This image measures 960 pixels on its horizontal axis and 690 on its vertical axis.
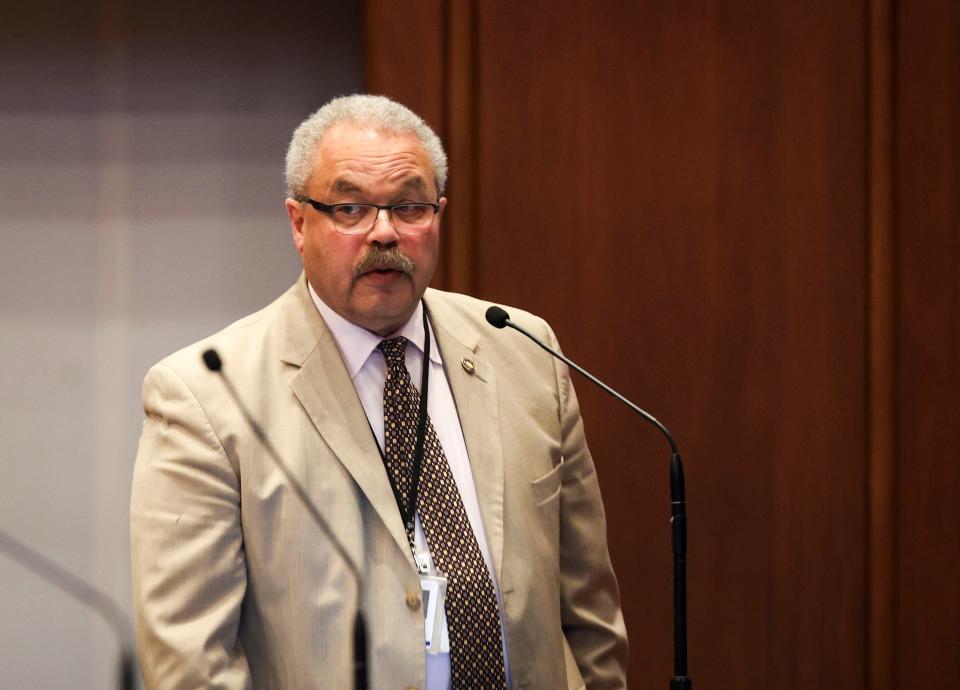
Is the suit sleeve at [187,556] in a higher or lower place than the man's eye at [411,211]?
lower

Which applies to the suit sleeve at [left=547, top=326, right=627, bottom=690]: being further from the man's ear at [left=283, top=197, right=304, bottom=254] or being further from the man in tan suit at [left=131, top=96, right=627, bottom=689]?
the man's ear at [left=283, top=197, right=304, bottom=254]

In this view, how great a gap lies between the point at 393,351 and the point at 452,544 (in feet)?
1.07

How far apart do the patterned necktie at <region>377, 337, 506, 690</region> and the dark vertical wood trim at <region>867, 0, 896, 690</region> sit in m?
1.31

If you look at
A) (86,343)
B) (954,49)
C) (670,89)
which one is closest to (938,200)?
(954,49)

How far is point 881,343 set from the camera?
9.43 ft

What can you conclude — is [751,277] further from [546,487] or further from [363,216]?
[363,216]

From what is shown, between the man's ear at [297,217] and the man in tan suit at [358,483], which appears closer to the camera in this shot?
the man in tan suit at [358,483]

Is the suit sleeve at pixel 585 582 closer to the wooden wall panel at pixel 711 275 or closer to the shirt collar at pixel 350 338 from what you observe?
the shirt collar at pixel 350 338

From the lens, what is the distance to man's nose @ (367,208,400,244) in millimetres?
1923

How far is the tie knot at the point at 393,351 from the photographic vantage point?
200cm

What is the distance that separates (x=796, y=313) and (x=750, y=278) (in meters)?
0.13

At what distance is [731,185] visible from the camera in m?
2.87

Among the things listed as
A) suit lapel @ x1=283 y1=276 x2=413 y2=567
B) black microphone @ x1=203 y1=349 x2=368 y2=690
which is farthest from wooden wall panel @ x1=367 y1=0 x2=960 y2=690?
black microphone @ x1=203 y1=349 x2=368 y2=690

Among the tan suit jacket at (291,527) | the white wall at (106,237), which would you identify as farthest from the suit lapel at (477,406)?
the white wall at (106,237)
